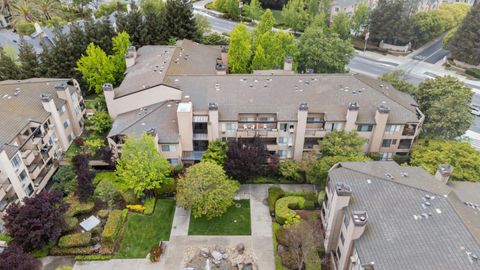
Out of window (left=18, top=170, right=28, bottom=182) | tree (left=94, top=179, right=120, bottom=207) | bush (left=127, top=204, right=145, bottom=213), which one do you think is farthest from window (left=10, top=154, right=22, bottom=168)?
bush (left=127, top=204, right=145, bottom=213)

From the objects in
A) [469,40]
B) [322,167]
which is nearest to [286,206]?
[322,167]

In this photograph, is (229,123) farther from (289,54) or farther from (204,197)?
(289,54)

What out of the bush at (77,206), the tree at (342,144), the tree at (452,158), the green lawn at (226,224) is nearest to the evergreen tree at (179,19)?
the bush at (77,206)

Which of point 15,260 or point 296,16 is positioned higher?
point 296,16

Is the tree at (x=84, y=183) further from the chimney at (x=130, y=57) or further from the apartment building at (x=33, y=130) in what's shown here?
the chimney at (x=130, y=57)

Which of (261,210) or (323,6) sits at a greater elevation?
(323,6)

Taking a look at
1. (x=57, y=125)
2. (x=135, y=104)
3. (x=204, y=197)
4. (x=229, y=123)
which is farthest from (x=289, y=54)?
(x=57, y=125)

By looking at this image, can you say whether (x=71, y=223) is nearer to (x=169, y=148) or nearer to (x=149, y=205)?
(x=149, y=205)
